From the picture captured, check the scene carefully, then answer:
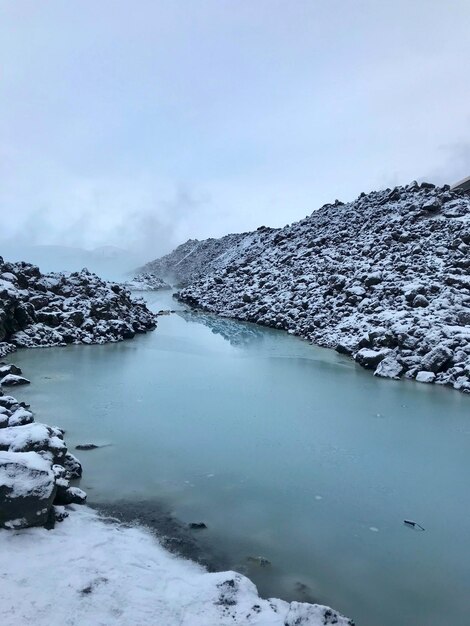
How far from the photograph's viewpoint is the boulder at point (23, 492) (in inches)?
214

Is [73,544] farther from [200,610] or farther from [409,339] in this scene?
[409,339]

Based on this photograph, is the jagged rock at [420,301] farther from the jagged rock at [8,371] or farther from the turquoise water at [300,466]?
the jagged rock at [8,371]

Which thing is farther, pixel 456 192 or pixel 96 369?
pixel 456 192

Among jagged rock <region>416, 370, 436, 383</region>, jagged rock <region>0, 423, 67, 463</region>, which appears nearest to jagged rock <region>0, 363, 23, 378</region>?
jagged rock <region>0, 423, 67, 463</region>

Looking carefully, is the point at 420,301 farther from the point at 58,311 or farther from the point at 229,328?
the point at 58,311

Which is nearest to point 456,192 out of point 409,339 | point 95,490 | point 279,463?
point 409,339

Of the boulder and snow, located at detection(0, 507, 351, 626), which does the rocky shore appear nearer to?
the boulder

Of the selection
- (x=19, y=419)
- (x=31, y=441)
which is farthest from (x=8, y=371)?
(x=31, y=441)

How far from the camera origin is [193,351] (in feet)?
67.1

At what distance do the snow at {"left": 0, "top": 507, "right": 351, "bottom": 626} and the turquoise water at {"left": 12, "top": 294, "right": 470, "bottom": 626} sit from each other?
542 mm

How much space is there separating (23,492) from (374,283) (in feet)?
67.9

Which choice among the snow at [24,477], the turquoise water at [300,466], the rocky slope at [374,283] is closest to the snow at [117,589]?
the snow at [24,477]

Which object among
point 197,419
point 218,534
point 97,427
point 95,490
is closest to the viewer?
point 218,534

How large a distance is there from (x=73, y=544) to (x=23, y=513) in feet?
2.20
